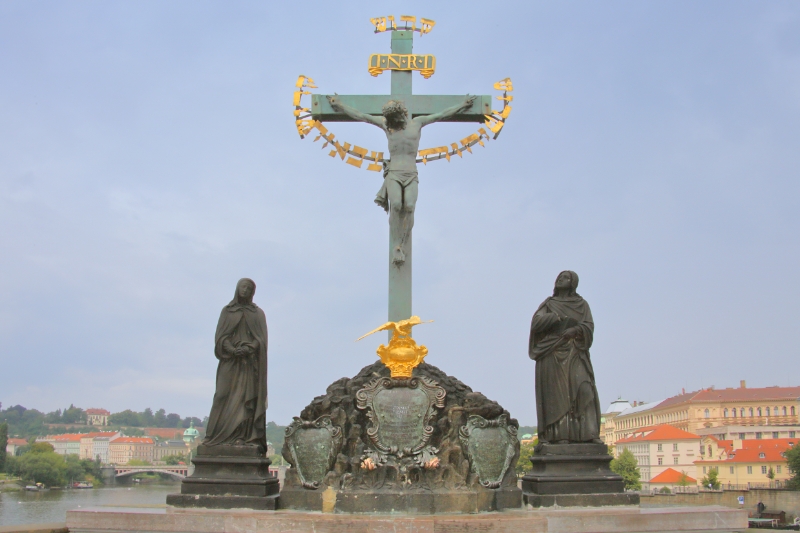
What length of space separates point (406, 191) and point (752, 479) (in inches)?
1837

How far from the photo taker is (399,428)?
8.53 m

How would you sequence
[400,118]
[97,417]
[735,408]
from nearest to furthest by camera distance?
1. [400,118]
2. [735,408]
3. [97,417]

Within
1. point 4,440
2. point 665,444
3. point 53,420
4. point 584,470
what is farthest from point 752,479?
point 53,420

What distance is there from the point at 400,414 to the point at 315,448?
1031mm

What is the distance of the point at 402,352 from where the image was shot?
9094 millimetres

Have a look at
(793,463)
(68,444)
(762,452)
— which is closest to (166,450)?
(68,444)

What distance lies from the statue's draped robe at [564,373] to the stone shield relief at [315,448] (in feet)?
7.89

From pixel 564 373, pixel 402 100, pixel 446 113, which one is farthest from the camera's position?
pixel 402 100

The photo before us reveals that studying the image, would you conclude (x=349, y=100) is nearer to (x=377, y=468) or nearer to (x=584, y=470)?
(x=377, y=468)

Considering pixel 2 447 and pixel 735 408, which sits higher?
pixel 735 408

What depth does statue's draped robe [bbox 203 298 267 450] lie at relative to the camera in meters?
8.62

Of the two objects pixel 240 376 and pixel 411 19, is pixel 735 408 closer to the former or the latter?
pixel 411 19

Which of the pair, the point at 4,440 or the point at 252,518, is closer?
the point at 252,518

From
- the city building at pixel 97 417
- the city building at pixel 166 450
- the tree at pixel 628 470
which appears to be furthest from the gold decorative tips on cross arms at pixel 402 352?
the city building at pixel 97 417
